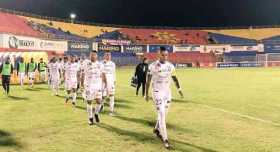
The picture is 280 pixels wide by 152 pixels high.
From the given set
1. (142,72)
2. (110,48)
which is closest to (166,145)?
(142,72)

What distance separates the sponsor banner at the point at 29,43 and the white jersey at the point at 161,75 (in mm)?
35681

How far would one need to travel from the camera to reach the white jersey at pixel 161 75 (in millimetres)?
10703

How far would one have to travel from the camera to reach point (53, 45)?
2335 inches

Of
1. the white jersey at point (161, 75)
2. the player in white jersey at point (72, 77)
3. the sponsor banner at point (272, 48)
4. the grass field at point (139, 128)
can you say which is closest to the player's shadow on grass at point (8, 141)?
the grass field at point (139, 128)

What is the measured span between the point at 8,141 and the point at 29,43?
4034cm

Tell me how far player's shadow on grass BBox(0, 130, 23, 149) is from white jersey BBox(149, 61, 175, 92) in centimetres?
396

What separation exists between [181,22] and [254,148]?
99.8 meters

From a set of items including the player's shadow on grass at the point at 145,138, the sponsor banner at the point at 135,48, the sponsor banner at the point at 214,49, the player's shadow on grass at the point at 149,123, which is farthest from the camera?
the sponsor banner at the point at 214,49

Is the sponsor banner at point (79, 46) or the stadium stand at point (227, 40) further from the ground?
the stadium stand at point (227, 40)

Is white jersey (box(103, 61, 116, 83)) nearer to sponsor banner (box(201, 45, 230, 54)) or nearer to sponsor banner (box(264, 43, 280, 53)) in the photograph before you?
sponsor banner (box(201, 45, 230, 54))

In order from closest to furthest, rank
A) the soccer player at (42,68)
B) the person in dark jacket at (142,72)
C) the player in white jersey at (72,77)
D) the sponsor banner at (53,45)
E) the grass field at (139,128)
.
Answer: the grass field at (139,128)
the player in white jersey at (72,77)
the person in dark jacket at (142,72)
the soccer player at (42,68)
the sponsor banner at (53,45)

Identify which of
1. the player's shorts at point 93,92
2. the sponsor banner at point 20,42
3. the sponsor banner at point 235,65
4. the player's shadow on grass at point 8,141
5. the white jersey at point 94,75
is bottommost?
the player's shadow on grass at point 8,141

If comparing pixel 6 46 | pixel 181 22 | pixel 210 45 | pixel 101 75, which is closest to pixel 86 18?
pixel 181 22

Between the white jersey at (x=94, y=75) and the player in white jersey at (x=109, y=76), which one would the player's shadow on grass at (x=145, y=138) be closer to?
the white jersey at (x=94, y=75)
